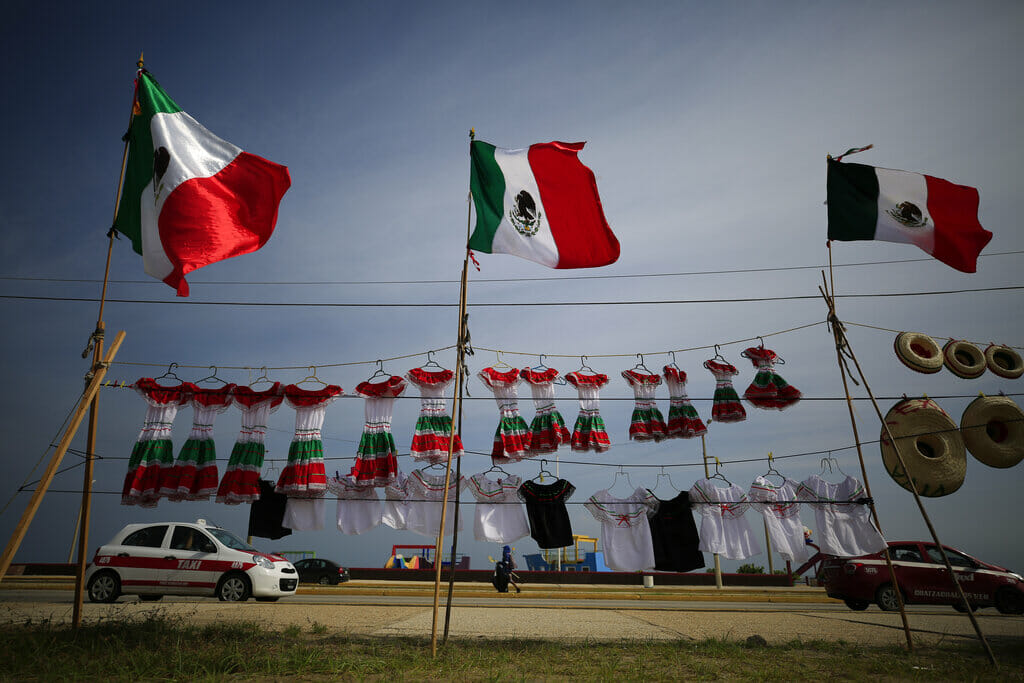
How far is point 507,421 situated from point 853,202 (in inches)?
277

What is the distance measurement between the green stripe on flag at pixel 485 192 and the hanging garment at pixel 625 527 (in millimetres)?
5962

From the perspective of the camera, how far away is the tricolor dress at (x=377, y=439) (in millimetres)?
10477

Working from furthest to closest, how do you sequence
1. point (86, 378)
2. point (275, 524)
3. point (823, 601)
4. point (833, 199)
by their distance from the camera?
1. point (823, 601)
2. point (275, 524)
3. point (833, 199)
4. point (86, 378)

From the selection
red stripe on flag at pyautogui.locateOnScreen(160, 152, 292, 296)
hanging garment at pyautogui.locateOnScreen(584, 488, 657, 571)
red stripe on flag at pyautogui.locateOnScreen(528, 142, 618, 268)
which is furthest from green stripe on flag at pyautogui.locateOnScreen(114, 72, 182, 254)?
hanging garment at pyautogui.locateOnScreen(584, 488, 657, 571)

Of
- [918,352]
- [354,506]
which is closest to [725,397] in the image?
[918,352]

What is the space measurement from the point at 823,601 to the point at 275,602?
15457 millimetres

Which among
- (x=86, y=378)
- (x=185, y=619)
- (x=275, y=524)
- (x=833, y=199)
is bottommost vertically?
(x=185, y=619)

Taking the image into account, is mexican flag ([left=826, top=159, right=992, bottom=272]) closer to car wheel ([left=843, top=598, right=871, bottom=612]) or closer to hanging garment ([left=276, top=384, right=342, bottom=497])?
car wheel ([left=843, top=598, right=871, bottom=612])

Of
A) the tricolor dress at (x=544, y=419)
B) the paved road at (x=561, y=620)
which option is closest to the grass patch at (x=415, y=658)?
the paved road at (x=561, y=620)

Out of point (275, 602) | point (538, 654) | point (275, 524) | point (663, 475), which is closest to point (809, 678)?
point (538, 654)

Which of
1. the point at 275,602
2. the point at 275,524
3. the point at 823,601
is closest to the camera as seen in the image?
the point at 275,524

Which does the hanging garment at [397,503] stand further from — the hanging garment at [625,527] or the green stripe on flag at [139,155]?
the green stripe on flag at [139,155]

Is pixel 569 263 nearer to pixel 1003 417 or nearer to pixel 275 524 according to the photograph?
pixel 275 524

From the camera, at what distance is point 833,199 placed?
978cm
